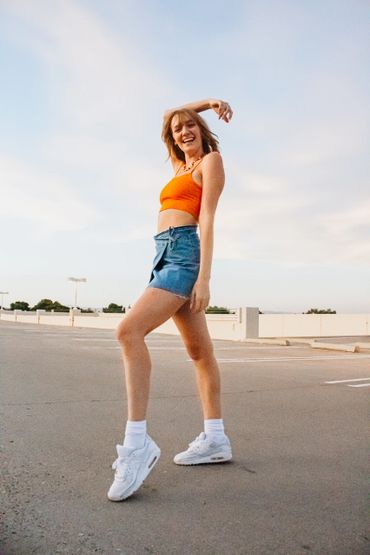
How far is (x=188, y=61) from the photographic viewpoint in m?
5.56

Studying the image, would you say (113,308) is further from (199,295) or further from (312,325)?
(199,295)

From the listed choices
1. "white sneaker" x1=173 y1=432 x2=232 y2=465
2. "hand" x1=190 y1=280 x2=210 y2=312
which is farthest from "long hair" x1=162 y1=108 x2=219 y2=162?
"white sneaker" x1=173 y1=432 x2=232 y2=465

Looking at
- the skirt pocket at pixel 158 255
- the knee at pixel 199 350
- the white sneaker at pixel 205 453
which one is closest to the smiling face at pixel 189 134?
the skirt pocket at pixel 158 255

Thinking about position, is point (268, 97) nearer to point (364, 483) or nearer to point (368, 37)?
point (368, 37)

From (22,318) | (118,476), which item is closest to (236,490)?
(118,476)

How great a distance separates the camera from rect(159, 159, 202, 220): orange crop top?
8.78 ft

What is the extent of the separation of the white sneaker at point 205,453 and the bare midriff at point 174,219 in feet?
3.63

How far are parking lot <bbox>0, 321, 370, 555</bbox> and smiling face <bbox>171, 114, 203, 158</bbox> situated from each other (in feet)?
5.37

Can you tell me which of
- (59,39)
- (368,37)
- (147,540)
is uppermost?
(59,39)

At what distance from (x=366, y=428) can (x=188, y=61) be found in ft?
12.9

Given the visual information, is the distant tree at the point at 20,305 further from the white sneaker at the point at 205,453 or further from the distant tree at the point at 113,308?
the white sneaker at the point at 205,453

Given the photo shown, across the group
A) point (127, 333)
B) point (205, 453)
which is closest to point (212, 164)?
point (127, 333)

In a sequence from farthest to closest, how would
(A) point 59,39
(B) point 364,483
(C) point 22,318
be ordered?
1. (C) point 22,318
2. (A) point 59,39
3. (B) point 364,483

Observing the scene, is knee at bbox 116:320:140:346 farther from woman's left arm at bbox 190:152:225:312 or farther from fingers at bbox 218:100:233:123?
fingers at bbox 218:100:233:123
